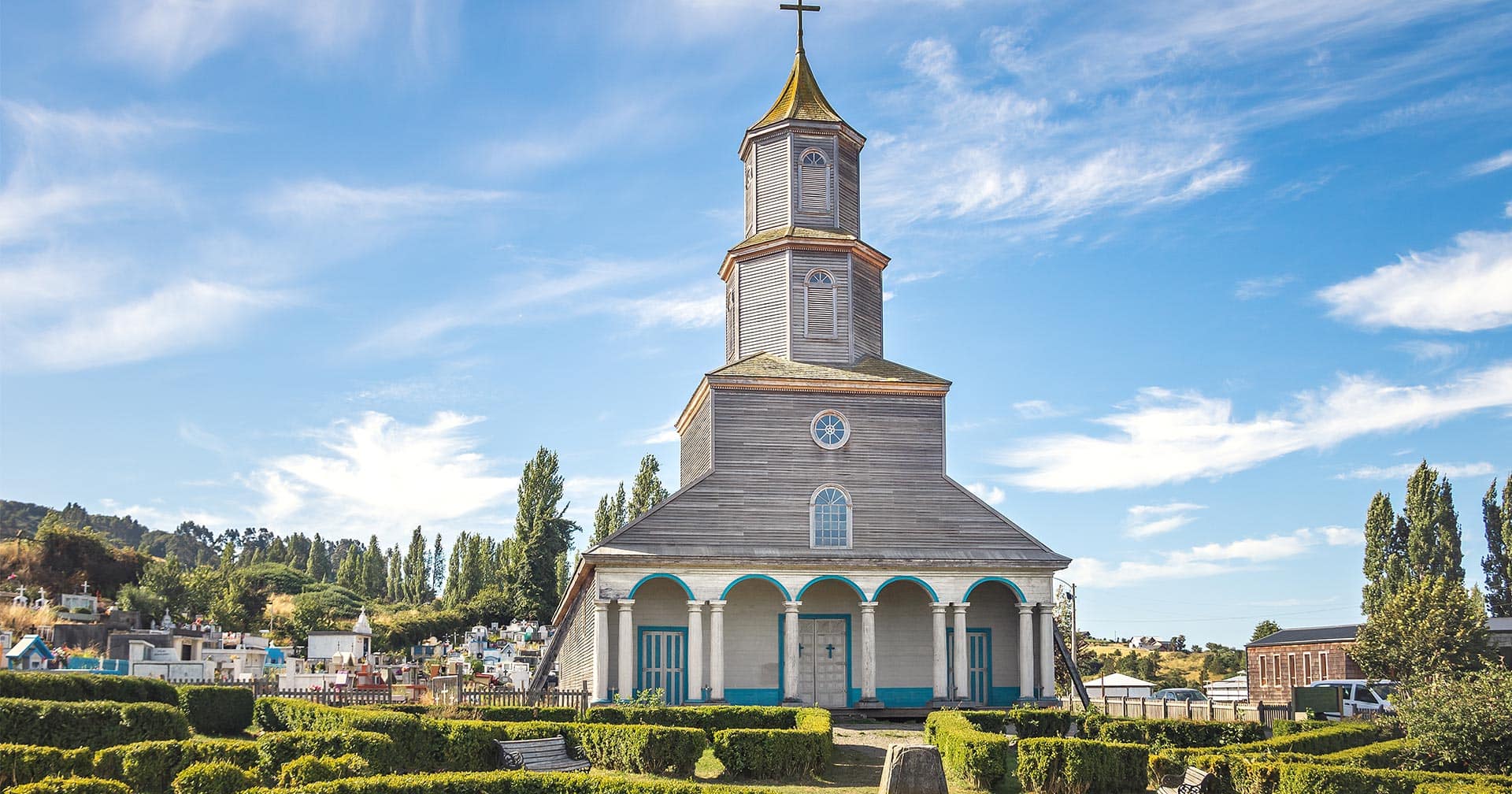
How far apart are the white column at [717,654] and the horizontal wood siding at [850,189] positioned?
13401mm

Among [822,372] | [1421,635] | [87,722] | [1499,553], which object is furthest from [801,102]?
[1499,553]

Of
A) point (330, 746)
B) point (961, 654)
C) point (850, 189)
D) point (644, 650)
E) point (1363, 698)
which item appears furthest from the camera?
point (1363, 698)

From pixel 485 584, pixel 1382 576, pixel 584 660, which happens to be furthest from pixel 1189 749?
pixel 485 584

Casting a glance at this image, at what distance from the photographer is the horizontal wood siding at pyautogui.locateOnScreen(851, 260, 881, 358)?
38406mm

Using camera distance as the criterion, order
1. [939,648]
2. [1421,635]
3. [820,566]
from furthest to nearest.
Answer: [1421,635]
[939,648]
[820,566]

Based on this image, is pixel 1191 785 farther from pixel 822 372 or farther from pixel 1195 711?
pixel 822 372

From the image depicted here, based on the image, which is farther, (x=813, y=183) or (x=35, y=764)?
(x=813, y=183)

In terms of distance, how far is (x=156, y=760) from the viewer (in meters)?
17.4

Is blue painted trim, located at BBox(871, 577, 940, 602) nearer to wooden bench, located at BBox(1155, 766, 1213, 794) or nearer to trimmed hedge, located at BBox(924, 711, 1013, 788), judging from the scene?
trimmed hedge, located at BBox(924, 711, 1013, 788)

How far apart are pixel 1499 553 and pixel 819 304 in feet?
164

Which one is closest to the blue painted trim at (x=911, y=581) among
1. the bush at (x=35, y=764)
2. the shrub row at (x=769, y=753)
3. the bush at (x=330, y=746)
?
the shrub row at (x=769, y=753)

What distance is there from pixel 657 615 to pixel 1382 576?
4783 centimetres

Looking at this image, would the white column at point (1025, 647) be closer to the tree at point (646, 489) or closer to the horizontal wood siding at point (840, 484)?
the horizontal wood siding at point (840, 484)

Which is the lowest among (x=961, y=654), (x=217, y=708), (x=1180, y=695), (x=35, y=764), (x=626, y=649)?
(x=1180, y=695)
